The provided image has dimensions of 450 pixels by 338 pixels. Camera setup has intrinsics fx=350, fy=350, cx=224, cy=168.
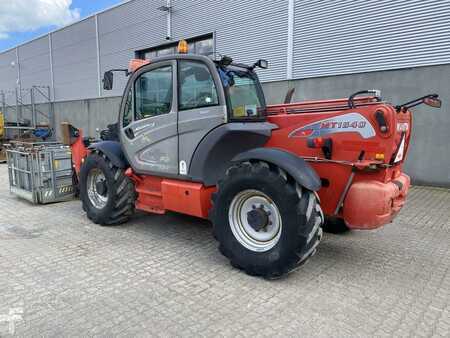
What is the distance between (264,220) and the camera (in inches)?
144

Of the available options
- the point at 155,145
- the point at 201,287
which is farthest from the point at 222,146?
the point at 201,287

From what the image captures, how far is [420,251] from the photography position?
4.47 m

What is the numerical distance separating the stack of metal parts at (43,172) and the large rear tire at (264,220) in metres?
4.40

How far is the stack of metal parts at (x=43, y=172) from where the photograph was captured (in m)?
6.75

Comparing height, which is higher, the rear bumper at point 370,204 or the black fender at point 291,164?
the black fender at point 291,164

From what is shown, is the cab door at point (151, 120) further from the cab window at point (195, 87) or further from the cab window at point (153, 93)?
the cab window at point (195, 87)

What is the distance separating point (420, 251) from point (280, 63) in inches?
314

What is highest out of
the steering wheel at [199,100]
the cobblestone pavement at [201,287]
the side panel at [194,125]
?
the steering wheel at [199,100]

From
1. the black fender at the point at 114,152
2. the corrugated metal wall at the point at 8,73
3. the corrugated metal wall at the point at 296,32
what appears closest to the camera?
the black fender at the point at 114,152

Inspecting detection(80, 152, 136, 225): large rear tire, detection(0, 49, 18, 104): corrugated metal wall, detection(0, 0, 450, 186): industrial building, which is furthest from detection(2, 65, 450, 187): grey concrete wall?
detection(0, 49, 18, 104): corrugated metal wall

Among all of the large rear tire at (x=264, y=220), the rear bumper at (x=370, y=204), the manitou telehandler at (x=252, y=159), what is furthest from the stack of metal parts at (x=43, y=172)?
the rear bumper at (x=370, y=204)

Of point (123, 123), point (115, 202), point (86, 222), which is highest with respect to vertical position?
point (123, 123)

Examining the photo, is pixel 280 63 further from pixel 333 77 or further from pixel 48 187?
pixel 48 187

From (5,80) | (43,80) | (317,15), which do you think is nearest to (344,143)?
(317,15)
